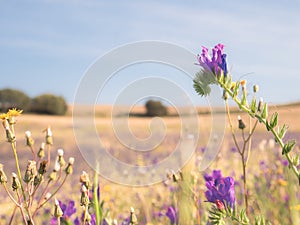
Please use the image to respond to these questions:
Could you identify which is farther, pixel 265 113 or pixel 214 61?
pixel 214 61

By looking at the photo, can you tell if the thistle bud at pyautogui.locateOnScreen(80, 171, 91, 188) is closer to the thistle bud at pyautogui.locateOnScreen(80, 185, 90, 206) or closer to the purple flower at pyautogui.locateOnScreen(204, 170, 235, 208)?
the thistle bud at pyautogui.locateOnScreen(80, 185, 90, 206)

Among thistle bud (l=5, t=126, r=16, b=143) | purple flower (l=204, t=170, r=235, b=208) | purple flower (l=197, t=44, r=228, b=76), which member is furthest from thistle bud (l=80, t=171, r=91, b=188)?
purple flower (l=197, t=44, r=228, b=76)

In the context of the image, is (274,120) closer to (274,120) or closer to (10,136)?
(274,120)

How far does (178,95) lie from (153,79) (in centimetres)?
17

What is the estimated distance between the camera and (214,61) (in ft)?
4.67

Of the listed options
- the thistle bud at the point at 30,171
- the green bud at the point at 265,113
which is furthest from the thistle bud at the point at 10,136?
the green bud at the point at 265,113

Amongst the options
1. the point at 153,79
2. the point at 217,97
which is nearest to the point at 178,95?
the point at 153,79

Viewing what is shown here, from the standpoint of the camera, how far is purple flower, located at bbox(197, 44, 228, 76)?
1419mm

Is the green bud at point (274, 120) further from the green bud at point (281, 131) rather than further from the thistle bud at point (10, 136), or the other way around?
the thistle bud at point (10, 136)

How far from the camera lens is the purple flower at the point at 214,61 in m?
1.42

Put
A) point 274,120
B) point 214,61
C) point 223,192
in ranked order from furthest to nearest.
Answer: point 223,192, point 214,61, point 274,120

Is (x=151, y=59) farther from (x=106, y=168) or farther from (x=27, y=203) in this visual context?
(x=106, y=168)

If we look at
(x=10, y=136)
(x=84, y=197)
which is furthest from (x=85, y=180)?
(x=10, y=136)

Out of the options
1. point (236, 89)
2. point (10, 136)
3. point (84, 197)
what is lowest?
point (84, 197)
